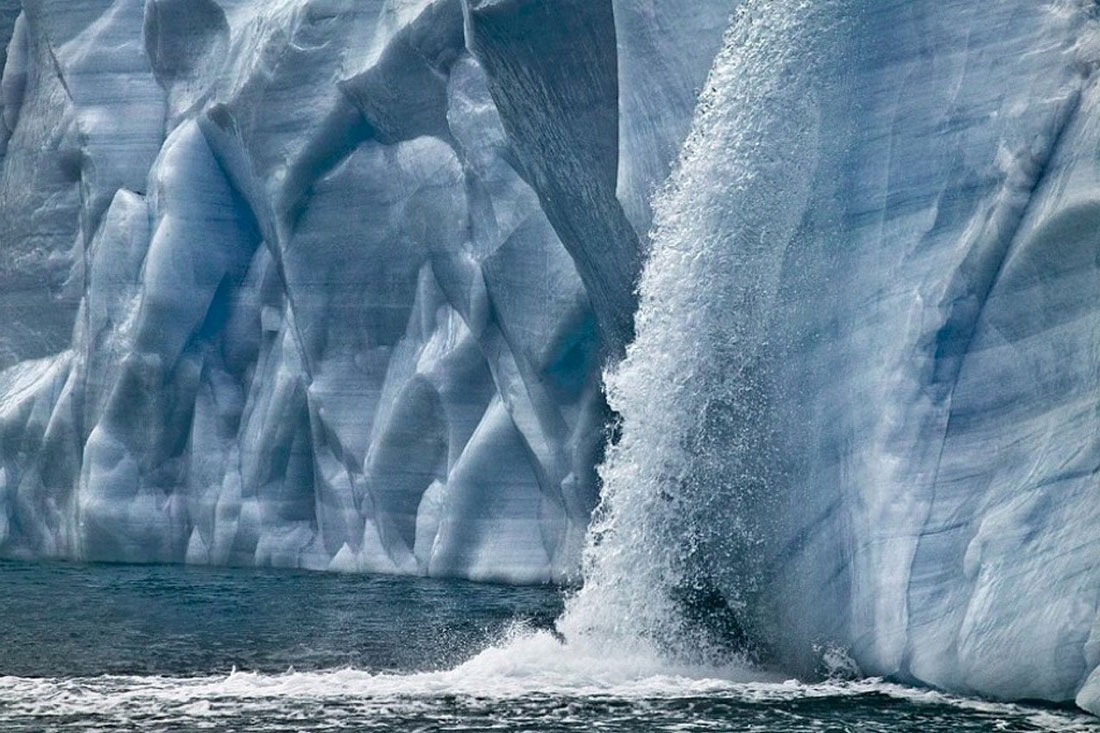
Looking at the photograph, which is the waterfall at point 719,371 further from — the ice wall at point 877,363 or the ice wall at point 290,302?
the ice wall at point 290,302

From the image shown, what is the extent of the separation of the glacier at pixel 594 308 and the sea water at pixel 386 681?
473 mm

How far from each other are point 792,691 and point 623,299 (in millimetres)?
4278

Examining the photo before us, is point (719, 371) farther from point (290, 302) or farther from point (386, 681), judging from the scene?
point (290, 302)

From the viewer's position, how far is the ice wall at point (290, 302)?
54.6 ft

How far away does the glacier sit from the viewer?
9383 mm

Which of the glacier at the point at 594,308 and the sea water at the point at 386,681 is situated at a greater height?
the glacier at the point at 594,308

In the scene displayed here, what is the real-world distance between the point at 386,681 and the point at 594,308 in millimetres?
4602

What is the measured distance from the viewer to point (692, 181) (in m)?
10.9

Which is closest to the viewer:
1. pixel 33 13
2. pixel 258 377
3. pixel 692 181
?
pixel 692 181

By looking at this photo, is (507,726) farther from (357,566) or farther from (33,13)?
(33,13)

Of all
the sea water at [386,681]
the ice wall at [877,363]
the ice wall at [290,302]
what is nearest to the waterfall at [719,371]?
the ice wall at [877,363]

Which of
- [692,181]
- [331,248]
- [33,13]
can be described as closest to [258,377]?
[331,248]

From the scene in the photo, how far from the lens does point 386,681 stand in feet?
33.8

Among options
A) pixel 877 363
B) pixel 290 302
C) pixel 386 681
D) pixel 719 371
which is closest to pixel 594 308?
pixel 719 371
